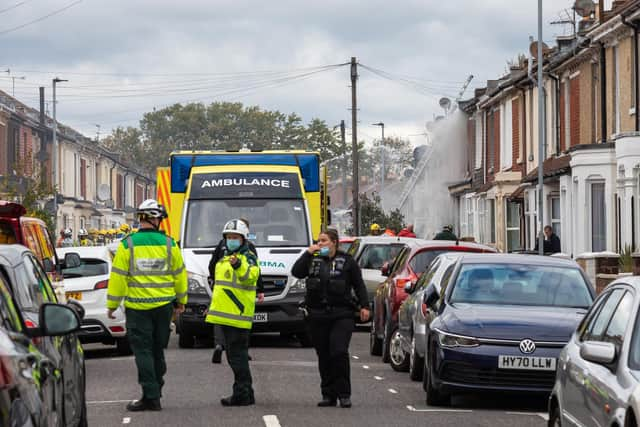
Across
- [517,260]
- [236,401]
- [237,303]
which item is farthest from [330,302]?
[517,260]

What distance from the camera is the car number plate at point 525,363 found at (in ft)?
41.3

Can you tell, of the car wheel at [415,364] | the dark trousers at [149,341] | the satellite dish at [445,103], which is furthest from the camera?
the satellite dish at [445,103]

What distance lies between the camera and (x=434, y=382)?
1309 centimetres

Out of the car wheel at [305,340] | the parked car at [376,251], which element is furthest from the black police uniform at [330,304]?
the parked car at [376,251]

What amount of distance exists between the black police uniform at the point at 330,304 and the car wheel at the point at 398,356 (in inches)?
141

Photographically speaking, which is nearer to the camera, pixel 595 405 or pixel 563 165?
pixel 595 405

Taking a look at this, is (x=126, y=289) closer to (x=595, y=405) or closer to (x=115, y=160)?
(x=595, y=405)

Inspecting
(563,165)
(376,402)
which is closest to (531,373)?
(376,402)

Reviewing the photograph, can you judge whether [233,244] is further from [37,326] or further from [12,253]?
[37,326]

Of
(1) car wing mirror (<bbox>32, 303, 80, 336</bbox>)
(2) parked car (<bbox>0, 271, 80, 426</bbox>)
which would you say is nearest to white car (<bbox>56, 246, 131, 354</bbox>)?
(2) parked car (<bbox>0, 271, 80, 426</bbox>)

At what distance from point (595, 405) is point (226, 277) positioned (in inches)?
241

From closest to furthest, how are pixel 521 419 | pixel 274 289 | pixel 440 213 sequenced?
pixel 521 419 → pixel 274 289 → pixel 440 213

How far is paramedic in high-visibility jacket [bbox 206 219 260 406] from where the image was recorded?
44.1 ft

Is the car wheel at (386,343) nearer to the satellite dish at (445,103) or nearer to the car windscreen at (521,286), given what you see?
the car windscreen at (521,286)
